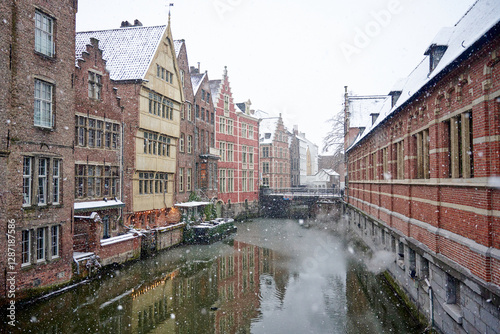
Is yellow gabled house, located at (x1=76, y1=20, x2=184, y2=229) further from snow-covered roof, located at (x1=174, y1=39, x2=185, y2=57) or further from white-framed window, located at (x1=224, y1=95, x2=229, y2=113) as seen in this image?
white-framed window, located at (x1=224, y1=95, x2=229, y2=113)

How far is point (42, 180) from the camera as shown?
14.3 meters

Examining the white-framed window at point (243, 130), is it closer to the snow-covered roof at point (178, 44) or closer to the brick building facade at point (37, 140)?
the snow-covered roof at point (178, 44)

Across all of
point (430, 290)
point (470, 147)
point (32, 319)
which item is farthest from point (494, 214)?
point (32, 319)

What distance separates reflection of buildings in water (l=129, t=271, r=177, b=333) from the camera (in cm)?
1137

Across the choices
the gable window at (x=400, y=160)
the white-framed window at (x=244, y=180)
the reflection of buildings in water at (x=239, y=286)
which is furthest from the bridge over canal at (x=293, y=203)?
the gable window at (x=400, y=160)

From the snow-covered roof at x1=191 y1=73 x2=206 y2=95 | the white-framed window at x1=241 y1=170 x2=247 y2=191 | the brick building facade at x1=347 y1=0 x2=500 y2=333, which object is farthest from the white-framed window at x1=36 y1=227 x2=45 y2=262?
the white-framed window at x1=241 y1=170 x2=247 y2=191

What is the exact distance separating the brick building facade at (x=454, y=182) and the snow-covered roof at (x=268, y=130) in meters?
42.1

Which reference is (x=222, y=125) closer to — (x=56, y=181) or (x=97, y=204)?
(x=97, y=204)

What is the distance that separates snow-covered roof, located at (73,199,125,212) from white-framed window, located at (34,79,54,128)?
14.1 feet

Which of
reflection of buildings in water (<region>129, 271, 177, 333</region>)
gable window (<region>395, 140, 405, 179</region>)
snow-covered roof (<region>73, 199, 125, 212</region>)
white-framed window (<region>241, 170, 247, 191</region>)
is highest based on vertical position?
gable window (<region>395, 140, 405, 179</region>)

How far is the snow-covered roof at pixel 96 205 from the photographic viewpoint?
57.3 feet

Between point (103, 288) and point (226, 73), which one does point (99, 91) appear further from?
point (226, 73)

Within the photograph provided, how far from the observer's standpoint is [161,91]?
965 inches

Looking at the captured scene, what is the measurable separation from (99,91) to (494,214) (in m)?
17.9
